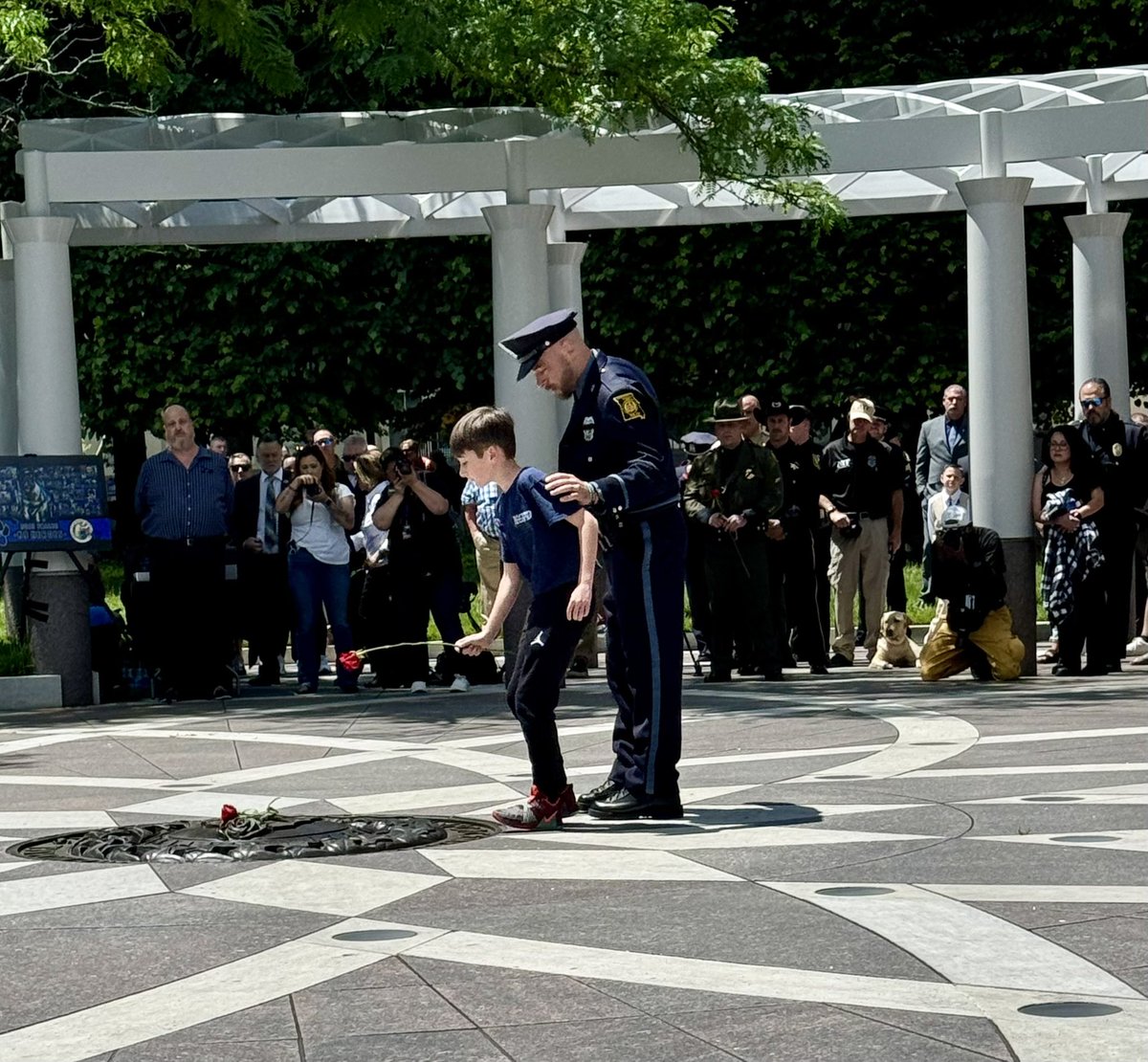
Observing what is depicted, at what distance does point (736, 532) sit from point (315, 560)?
2.77 meters

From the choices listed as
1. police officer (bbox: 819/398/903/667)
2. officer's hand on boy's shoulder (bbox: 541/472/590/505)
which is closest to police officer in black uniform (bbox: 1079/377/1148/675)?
police officer (bbox: 819/398/903/667)

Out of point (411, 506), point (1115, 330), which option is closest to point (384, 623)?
point (411, 506)

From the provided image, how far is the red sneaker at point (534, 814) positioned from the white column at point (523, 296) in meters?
6.89

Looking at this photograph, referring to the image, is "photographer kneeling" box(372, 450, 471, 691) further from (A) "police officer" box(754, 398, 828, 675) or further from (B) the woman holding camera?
(A) "police officer" box(754, 398, 828, 675)

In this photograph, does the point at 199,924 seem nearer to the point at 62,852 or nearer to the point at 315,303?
the point at 62,852

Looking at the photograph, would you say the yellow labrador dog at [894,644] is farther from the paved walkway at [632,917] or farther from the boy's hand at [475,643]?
the boy's hand at [475,643]

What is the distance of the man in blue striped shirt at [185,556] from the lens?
15.1 m

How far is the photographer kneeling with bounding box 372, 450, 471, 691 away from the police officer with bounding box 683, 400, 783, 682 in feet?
5.36

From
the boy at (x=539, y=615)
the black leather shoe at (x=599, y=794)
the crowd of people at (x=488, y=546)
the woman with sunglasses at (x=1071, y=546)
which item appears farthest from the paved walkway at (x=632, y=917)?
the crowd of people at (x=488, y=546)

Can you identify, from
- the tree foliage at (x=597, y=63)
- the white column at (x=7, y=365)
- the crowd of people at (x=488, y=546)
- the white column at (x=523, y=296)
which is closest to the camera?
the tree foliage at (x=597, y=63)

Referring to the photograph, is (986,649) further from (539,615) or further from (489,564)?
(539,615)

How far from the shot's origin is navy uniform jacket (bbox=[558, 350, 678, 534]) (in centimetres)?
830

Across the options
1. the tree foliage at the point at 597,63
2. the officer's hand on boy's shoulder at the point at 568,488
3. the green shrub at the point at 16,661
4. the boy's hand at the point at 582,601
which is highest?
the tree foliage at the point at 597,63

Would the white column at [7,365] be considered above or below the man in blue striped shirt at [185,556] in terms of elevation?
above
